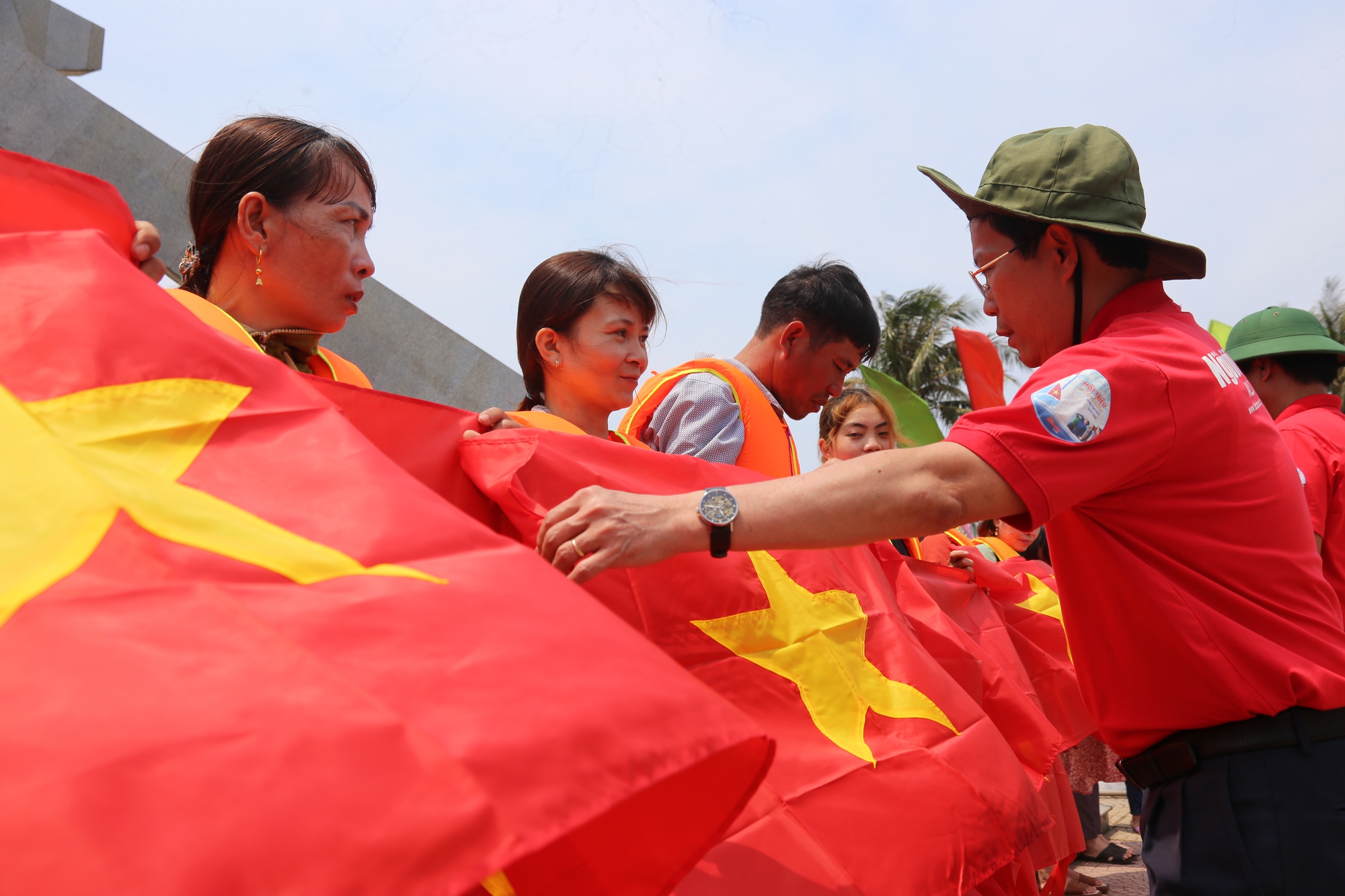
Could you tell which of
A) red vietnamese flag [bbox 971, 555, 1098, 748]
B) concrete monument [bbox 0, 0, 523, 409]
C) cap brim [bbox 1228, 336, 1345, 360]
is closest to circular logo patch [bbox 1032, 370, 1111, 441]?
red vietnamese flag [bbox 971, 555, 1098, 748]

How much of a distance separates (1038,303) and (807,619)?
900mm

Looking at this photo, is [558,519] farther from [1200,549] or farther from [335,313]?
[1200,549]

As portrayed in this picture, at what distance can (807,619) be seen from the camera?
240cm

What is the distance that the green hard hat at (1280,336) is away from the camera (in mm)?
4273

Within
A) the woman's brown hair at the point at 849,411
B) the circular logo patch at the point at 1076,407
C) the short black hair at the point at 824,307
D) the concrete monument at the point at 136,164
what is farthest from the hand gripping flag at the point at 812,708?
the concrete monument at the point at 136,164

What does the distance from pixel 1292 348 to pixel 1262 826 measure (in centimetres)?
296

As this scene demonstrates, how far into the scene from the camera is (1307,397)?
4.27 meters

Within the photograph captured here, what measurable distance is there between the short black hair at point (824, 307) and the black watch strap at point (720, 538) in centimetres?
235

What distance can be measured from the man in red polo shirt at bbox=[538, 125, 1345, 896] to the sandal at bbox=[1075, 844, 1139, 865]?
174 inches

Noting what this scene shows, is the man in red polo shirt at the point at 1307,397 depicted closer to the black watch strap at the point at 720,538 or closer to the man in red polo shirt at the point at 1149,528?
the man in red polo shirt at the point at 1149,528

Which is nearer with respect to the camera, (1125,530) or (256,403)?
(256,403)

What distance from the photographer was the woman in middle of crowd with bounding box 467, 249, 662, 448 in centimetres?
302

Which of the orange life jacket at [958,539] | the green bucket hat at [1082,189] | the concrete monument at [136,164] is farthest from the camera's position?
the concrete monument at [136,164]

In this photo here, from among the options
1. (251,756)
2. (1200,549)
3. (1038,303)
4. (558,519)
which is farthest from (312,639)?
(1038,303)
